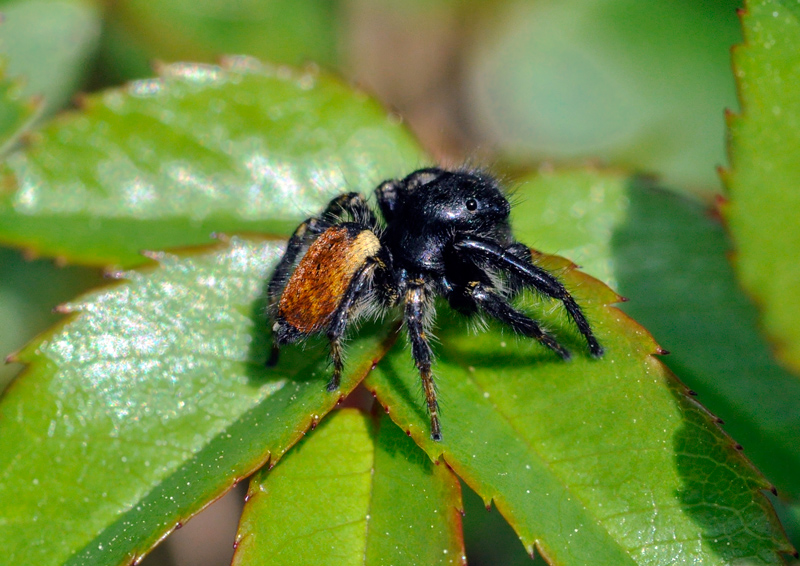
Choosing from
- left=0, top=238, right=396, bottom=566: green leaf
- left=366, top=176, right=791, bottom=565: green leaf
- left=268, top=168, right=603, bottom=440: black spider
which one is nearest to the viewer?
left=366, top=176, right=791, bottom=565: green leaf

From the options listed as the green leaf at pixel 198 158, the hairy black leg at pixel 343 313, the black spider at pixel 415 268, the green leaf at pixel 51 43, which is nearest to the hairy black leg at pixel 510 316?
the black spider at pixel 415 268

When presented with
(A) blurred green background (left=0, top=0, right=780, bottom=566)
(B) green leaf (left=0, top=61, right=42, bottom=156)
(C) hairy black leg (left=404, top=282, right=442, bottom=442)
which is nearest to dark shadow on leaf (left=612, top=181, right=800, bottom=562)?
(C) hairy black leg (left=404, top=282, right=442, bottom=442)

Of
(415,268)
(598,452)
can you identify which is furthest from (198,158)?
(598,452)

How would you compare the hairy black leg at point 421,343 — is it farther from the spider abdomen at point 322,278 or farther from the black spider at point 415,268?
the spider abdomen at point 322,278

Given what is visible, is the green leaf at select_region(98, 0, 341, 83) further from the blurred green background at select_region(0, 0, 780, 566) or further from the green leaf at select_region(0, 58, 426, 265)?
the green leaf at select_region(0, 58, 426, 265)

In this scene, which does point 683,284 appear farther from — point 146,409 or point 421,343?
point 146,409

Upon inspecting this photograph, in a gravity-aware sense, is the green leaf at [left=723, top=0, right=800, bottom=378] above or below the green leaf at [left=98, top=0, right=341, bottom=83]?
above

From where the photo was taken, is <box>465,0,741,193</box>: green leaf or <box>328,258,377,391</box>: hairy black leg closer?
<box>328,258,377,391</box>: hairy black leg
